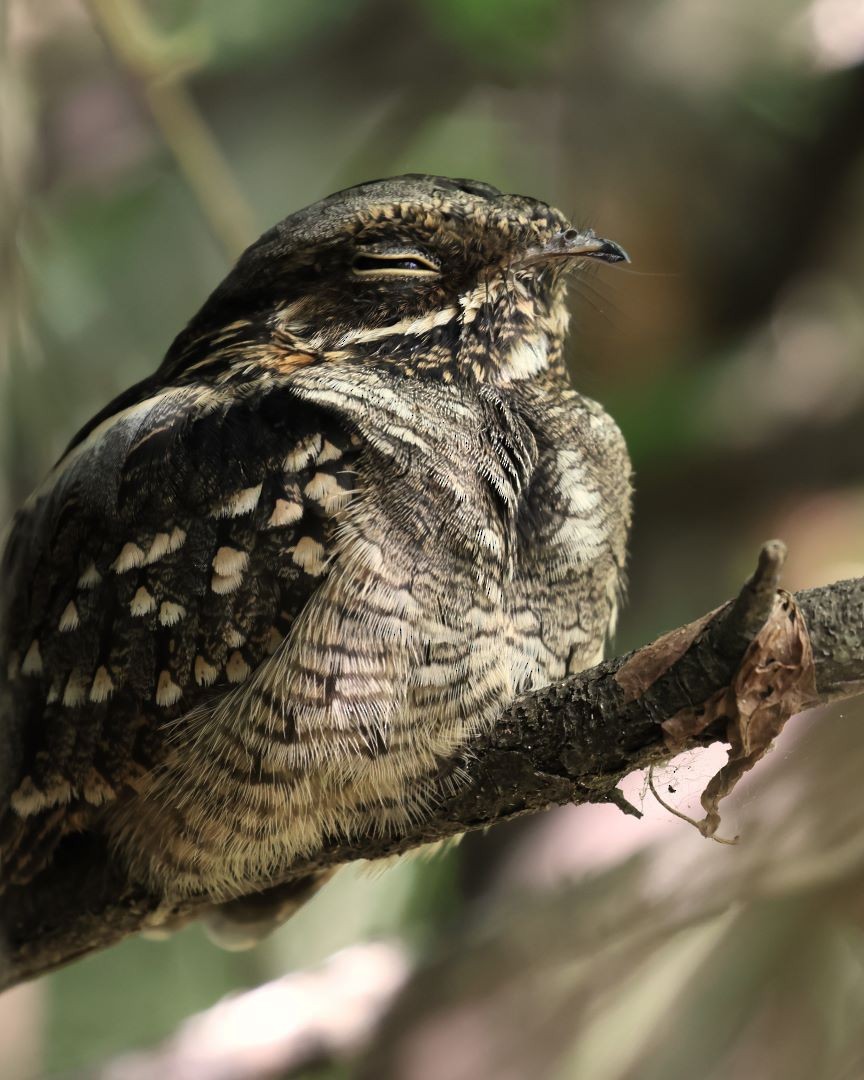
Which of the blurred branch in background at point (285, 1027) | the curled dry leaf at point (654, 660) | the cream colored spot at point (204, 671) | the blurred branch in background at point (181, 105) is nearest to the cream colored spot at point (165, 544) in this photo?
the cream colored spot at point (204, 671)

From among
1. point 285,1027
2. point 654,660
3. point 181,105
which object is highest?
point 181,105

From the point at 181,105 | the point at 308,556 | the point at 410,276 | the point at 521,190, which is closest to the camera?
the point at 308,556

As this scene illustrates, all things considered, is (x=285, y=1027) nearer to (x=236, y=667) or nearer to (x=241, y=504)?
(x=236, y=667)

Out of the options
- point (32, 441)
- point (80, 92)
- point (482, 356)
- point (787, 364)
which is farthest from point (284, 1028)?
point (80, 92)

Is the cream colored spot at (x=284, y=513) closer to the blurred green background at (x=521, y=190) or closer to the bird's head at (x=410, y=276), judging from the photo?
the bird's head at (x=410, y=276)

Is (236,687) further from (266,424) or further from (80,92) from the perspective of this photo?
(80,92)

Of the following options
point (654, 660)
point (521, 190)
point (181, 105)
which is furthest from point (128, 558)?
point (181, 105)

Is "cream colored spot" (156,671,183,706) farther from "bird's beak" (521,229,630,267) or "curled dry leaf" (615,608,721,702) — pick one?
"bird's beak" (521,229,630,267)

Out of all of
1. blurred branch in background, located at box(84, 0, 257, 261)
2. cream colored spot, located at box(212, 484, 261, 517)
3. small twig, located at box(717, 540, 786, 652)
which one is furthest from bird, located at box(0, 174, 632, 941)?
blurred branch in background, located at box(84, 0, 257, 261)
